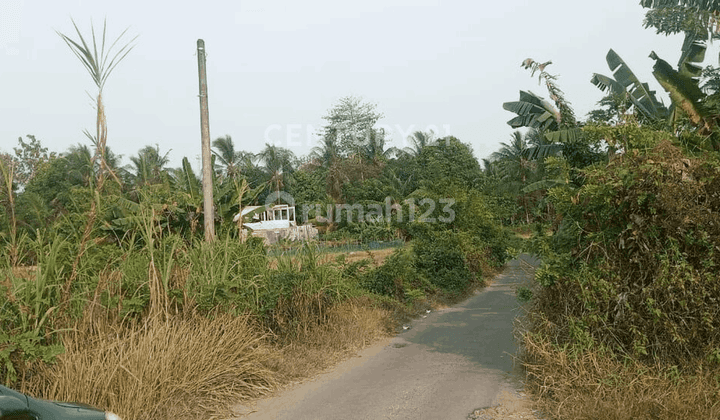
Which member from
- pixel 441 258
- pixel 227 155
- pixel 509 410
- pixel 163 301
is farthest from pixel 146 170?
pixel 227 155

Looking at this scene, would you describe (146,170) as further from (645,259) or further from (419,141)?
(419,141)

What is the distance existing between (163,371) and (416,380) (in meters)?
3.24

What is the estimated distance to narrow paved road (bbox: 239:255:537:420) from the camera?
621 cm

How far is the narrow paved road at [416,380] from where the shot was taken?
6211mm

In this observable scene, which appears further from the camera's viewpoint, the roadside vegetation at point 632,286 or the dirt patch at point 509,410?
the dirt patch at point 509,410

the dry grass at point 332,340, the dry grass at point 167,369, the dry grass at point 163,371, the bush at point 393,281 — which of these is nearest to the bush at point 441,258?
the bush at point 393,281

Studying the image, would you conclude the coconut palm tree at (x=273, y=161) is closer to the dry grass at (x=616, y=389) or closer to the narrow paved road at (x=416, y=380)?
the narrow paved road at (x=416, y=380)

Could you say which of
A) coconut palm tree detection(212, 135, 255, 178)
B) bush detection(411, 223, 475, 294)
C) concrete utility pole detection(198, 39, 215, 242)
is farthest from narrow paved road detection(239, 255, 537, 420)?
coconut palm tree detection(212, 135, 255, 178)

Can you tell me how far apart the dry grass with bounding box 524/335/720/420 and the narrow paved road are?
76 cm

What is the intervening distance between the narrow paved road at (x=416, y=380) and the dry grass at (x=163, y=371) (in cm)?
43

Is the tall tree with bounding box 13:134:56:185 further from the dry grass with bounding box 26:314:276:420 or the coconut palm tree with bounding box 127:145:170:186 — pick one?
the dry grass with bounding box 26:314:276:420

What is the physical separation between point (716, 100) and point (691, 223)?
354 centimetres

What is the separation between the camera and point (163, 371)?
5750mm

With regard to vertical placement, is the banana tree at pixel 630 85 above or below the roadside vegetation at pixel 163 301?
above
